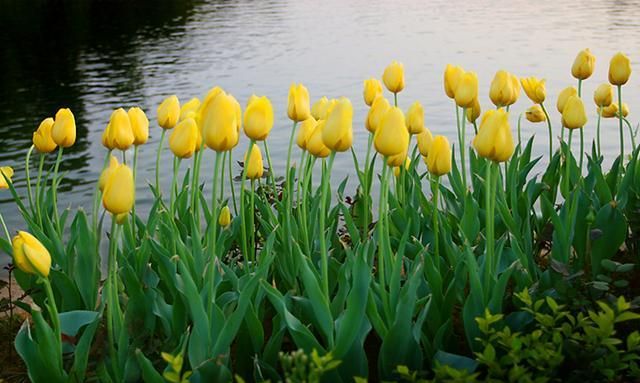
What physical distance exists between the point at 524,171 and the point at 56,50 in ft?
63.2

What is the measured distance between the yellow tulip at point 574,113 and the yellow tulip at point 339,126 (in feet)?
4.00

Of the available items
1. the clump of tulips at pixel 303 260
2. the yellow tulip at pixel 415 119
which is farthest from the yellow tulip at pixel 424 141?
the yellow tulip at pixel 415 119

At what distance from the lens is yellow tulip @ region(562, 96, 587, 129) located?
11.4 feet

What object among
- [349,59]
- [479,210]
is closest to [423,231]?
[479,210]

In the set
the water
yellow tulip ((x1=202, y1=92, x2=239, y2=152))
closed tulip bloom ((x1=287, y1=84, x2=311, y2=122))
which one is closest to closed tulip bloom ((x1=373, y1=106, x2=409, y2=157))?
yellow tulip ((x1=202, y1=92, x2=239, y2=152))

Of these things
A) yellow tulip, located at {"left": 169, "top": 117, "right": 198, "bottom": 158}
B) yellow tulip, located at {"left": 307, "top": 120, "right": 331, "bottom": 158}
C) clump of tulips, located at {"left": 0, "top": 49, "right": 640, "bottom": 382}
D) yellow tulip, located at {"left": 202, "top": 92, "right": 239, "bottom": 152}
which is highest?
yellow tulip, located at {"left": 202, "top": 92, "right": 239, "bottom": 152}

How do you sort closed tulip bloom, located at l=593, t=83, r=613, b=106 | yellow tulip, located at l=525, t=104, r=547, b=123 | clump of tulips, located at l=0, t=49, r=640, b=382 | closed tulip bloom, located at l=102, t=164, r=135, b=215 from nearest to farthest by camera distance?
1. closed tulip bloom, located at l=102, t=164, r=135, b=215
2. clump of tulips, located at l=0, t=49, r=640, b=382
3. closed tulip bloom, located at l=593, t=83, r=613, b=106
4. yellow tulip, located at l=525, t=104, r=547, b=123

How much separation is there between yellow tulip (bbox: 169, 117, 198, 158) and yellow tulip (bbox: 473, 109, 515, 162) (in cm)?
97

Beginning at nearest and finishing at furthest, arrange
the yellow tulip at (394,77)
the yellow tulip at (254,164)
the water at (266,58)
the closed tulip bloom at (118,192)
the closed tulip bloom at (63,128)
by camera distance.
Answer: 1. the closed tulip bloom at (118,192)
2. the closed tulip bloom at (63,128)
3. the yellow tulip at (254,164)
4. the yellow tulip at (394,77)
5. the water at (266,58)

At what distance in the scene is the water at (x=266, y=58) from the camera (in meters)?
10.6

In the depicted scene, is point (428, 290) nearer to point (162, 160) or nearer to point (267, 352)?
point (267, 352)

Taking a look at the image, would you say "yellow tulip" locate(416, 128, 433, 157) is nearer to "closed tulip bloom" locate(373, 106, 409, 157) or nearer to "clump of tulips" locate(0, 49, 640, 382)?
"clump of tulips" locate(0, 49, 640, 382)

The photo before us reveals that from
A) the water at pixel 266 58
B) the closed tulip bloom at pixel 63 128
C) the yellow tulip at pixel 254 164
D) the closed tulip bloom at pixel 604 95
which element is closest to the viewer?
the closed tulip bloom at pixel 63 128

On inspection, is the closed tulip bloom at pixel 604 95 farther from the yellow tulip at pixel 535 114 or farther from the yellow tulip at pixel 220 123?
the yellow tulip at pixel 220 123
